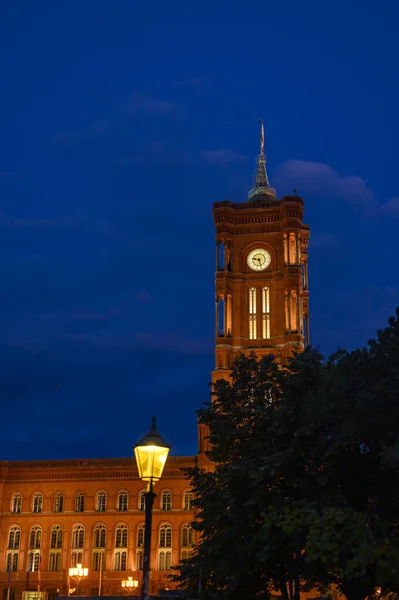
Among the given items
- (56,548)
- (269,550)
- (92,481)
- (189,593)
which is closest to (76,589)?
(56,548)

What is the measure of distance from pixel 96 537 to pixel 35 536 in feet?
20.5

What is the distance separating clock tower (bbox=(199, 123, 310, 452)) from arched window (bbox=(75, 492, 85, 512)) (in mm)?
17666

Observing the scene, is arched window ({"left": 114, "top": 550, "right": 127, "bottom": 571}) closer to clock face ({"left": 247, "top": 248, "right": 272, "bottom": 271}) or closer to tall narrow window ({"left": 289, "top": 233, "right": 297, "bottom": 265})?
clock face ({"left": 247, "top": 248, "right": 272, "bottom": 271})

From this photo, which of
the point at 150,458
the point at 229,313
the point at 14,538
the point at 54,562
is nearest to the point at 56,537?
the point at 54,562

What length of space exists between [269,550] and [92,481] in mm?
58268

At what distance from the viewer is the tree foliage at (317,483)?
80.8ft

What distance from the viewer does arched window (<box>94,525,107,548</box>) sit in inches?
3219

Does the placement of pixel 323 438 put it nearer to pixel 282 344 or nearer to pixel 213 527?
pixel 213 527

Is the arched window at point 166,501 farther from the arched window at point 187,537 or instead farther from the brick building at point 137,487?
the arched window at point 187,537

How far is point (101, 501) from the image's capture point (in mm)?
83688

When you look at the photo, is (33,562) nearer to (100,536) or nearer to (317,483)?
(100,536)

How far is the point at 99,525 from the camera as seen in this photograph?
3253 inches

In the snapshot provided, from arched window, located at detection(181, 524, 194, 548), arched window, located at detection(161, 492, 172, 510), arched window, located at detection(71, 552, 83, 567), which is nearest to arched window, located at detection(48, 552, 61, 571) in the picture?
arched window, located at detection(71, 552, 83, 567)

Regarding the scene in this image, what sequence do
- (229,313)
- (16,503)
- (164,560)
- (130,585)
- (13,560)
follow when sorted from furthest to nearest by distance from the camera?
1. (229,313)
2. (16,503)
3. (13,560)
4. (164,560)
5. (130,585)
